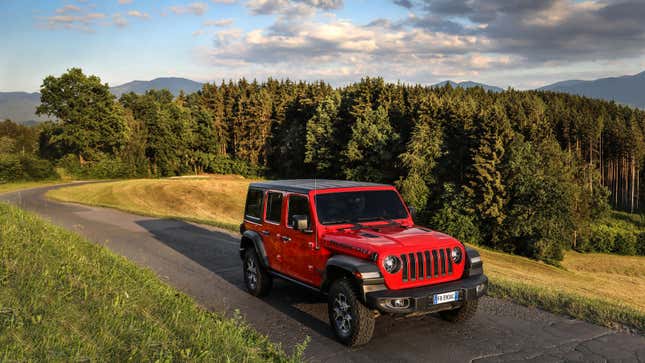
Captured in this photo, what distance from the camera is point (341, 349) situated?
270 inches

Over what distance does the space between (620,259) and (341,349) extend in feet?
182

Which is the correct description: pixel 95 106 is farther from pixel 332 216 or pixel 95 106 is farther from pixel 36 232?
pixel 332 216

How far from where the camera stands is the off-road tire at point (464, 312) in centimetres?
764

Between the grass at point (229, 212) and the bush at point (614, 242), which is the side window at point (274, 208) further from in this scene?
the bush at point (614, 242)

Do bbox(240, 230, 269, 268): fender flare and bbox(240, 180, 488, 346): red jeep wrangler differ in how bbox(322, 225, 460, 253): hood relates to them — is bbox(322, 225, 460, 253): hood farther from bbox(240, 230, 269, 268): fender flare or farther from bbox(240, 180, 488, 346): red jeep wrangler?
bbox(240, 230, 269, 268): fender flare

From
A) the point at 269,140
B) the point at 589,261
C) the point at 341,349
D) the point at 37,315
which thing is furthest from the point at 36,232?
the point at 269,140

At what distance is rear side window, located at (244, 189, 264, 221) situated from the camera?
9867 millimetres

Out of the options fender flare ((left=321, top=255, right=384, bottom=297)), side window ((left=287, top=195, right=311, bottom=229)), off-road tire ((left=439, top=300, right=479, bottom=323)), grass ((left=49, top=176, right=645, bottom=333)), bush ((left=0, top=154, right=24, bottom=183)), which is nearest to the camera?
fender flare ((left=321, top=255, right=384, bottom=297))

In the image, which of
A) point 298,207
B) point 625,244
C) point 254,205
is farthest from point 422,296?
point 625,244

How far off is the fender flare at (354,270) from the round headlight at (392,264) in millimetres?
155

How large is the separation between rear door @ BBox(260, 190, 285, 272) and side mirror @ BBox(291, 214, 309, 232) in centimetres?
90

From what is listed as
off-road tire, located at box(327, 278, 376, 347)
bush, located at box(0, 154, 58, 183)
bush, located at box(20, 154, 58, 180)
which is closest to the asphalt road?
off-road tire, located at box(327, 278, 376, 347)

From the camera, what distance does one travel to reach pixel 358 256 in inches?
277

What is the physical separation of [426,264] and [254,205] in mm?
4361
